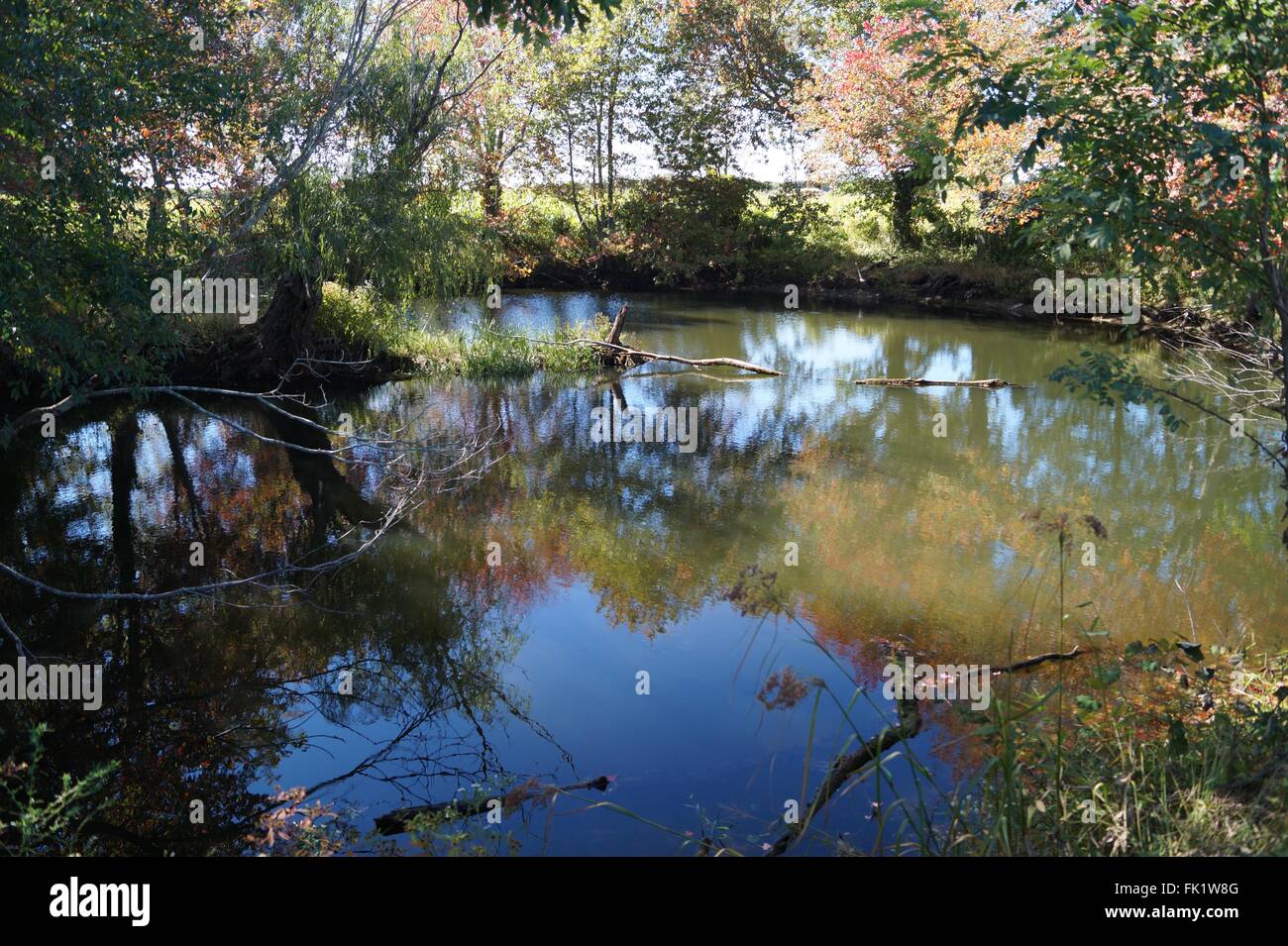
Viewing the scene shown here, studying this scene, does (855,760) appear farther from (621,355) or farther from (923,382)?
(621,355)

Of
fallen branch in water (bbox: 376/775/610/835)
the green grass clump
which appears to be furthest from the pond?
the green grass clump

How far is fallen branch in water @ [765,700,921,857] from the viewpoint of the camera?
395 cm

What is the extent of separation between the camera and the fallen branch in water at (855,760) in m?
3.95

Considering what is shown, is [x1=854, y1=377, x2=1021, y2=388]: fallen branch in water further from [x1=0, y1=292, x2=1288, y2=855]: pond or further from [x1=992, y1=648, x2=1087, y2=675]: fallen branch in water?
[x1=992, y1=648, x2=1087, y2=675]: fallen branch in water

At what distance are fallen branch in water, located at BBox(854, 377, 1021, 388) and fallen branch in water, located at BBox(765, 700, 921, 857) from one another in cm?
950

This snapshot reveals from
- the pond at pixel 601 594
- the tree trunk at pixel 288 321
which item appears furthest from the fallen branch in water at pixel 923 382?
the tree trunk at pixel 288 321

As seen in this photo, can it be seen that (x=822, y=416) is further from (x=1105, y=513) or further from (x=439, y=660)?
(x=439, y=660)

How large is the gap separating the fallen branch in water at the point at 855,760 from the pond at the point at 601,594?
0.47 feet

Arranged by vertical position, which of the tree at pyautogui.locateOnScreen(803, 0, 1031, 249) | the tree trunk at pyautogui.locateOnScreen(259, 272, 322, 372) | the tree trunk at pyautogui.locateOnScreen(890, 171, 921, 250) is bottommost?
the tree trunk at pyautogui.locateOnScreen(259, 272, 322, 372)

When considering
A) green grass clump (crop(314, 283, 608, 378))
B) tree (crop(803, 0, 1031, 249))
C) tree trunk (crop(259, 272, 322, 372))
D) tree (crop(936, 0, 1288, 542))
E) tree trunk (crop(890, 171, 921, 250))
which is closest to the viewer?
tree (crop(936, 0, 1288, 542))

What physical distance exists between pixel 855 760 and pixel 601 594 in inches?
126

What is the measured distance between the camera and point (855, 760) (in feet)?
15.8

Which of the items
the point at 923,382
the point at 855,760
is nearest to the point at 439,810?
Result: the point at 855,760

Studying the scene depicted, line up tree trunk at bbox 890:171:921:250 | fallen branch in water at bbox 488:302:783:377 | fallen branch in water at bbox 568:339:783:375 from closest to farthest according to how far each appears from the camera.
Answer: fallen branch in water at bbox 568:339:783:375, fallen branch in water at bbox 488:302:783:377, tree trunk at bbox 890:171:921:250
